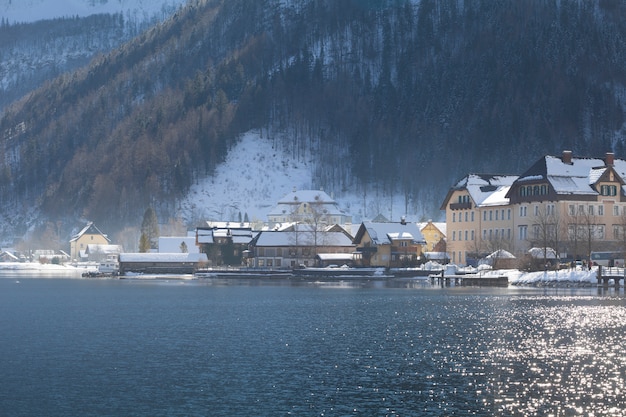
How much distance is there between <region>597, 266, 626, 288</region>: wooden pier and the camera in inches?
3755

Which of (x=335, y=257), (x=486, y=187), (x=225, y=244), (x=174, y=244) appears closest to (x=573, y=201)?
(x=486, y=187)

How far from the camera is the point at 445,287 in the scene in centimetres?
10544

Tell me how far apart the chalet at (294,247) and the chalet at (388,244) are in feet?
30.2

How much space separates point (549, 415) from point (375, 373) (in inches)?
391

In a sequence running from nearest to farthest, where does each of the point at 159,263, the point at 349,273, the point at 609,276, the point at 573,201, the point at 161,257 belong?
the point at 609,276
the point at 573,201
the point at 349,273
the point at 159,263
the point at 161,257

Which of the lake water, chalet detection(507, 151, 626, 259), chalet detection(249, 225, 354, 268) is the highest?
chalet detection(507, 151, 626, 259)

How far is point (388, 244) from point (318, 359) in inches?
3872

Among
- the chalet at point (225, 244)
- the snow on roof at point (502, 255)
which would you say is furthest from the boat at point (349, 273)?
the chalet at point (225, 244)

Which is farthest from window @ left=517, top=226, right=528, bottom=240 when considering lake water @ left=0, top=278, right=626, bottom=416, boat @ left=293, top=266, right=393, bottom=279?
lake water @ left=0, top=278, right=626, bottom=416

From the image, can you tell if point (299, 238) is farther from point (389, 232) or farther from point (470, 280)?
point (470, 280)

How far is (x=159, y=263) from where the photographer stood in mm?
159375

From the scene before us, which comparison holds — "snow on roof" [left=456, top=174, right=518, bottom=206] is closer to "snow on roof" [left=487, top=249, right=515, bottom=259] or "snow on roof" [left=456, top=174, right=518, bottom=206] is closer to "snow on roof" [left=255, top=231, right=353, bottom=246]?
"snow on roof" [left=487, top=249, right=515, bottom=259]

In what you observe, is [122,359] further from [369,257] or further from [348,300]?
[369,257]

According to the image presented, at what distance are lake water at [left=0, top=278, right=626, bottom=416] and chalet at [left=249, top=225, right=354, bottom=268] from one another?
76.1 metres
